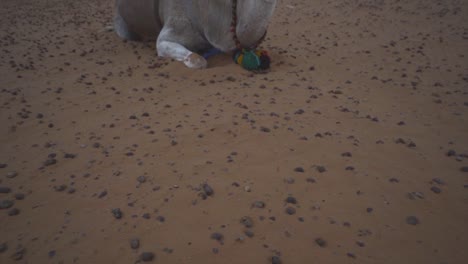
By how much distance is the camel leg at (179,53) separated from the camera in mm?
4199

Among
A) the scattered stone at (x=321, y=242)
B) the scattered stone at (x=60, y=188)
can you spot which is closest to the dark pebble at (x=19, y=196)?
the scattered stone at (x=60, y=188)

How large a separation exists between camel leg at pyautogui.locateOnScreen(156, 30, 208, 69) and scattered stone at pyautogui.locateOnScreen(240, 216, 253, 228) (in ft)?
9.12

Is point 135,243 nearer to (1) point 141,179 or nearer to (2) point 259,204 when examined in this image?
(1) point 141,179

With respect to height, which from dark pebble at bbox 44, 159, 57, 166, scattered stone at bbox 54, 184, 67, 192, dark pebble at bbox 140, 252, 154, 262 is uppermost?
dark pebble at bbox 140, 252, 154, 262

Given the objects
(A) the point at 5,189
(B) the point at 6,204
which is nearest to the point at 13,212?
(B) the point at 6,204

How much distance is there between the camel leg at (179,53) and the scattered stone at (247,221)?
2779 mm

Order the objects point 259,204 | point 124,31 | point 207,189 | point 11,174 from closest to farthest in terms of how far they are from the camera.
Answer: point 259,204 < point 207,189 < point 11,174 < point 124,31

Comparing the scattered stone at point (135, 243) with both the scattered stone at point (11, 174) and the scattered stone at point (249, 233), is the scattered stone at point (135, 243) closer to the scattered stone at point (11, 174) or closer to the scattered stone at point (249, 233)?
the scattered stone at point (249, 233)

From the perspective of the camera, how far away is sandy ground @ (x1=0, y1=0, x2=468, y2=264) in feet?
5.48

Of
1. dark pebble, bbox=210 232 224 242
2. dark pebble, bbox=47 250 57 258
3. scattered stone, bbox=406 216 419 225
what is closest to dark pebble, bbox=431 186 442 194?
scattered stone, bbox=406 216 419 225

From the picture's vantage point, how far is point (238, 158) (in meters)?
2.32

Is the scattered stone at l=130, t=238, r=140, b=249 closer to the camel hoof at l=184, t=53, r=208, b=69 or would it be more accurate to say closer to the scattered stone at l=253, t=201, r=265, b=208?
the scattered stone at l=253, t=201, r=265, b=208

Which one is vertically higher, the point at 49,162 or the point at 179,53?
the point at 179,53

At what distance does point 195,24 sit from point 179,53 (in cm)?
55
